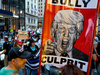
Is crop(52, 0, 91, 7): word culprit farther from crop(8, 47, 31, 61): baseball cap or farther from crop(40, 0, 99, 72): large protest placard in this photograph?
crop(8, 47, 31, 61): baseball cap

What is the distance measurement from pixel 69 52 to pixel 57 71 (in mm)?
456

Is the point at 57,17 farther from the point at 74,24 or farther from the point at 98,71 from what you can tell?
the point at 98,71

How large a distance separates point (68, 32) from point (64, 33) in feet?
0.25

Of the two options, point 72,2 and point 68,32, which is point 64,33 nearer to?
point 68,32

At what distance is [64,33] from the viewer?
195cm

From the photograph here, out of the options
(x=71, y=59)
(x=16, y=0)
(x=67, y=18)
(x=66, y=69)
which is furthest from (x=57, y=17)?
(x=16, y=0)

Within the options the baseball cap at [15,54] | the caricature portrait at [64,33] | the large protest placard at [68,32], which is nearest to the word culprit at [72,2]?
the large protest placard at [68,32]

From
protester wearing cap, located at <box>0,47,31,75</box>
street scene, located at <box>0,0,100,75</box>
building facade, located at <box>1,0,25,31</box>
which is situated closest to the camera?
protester wearing cap, located at <box>0,47,31,75</box>

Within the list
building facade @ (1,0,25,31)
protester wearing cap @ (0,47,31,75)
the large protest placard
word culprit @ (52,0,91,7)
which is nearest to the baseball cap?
protester wearing cap @ (0,47,31,75)

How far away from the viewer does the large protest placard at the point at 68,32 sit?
6.07ft

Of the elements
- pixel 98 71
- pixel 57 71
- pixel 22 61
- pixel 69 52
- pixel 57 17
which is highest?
pixel 57 17

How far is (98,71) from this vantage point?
5.35m

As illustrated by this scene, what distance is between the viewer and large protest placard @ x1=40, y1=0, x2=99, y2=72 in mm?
1852

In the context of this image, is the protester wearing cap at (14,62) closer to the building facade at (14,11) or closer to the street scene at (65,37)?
the street scene at (65,37)
